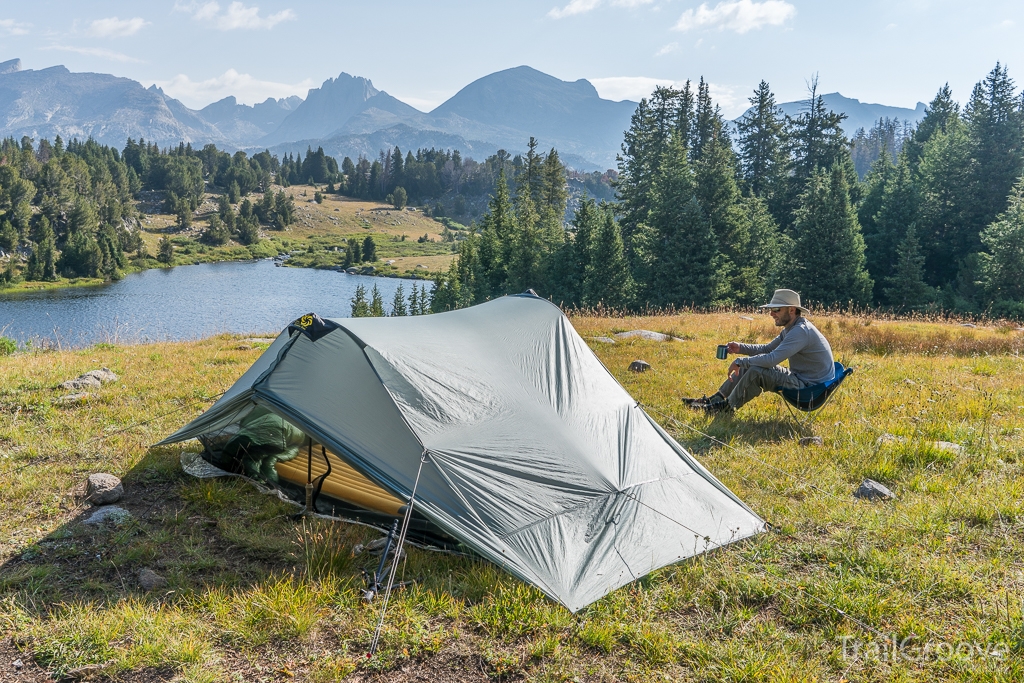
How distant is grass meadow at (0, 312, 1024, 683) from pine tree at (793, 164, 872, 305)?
115 feet

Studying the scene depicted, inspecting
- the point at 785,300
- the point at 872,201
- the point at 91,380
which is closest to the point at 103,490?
the point at 91,380

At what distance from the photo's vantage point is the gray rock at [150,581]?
4758 mm

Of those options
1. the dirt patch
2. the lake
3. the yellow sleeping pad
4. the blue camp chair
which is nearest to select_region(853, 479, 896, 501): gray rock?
the blue camp chair

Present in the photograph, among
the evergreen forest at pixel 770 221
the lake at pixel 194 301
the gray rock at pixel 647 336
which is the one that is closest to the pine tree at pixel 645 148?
the evergreen forest at pixel 770 221

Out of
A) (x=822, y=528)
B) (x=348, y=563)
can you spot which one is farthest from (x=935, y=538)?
(x=348, y=563)

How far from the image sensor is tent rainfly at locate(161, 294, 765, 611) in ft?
16.6

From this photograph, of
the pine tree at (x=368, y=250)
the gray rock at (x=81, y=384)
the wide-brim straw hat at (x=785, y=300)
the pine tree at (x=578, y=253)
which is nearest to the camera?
the wide-brim straw hat at (x=785, y=300)

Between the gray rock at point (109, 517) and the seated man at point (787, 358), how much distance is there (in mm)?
6896

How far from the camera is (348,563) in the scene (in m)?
5.04

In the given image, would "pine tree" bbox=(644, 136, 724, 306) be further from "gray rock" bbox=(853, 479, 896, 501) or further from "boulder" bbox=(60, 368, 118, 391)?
"gray rock" bbox=(853, 479, 896, 501)

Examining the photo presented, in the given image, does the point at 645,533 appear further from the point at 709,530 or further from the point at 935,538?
the point at 935,538

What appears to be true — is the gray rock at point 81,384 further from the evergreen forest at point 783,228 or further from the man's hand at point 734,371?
the evergreen forest at point 783,228

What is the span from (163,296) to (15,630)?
89355 mm

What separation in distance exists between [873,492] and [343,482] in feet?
17.0
